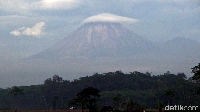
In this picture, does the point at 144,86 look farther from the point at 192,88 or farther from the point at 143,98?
the point at 192,88

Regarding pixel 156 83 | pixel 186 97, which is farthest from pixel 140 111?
pixel 156 83

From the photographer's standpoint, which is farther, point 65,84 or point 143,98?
point 65,84

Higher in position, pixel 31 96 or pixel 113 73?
pixel 113 73

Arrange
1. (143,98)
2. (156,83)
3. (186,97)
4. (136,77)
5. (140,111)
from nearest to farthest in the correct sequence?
1. (140,111)
2. (186,97)
3. (143,98)
4. (156,83)
5. (136,77)

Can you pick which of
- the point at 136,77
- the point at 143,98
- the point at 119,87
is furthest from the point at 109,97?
the point at 136,77

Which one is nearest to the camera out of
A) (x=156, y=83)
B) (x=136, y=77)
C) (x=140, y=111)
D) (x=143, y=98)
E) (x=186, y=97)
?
(x=140, y=111)

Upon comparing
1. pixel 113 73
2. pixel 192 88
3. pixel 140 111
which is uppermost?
pixel 113 73

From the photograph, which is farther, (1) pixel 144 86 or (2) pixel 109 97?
(1) pixel 144 86

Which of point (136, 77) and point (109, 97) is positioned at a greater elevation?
point (136, 77)

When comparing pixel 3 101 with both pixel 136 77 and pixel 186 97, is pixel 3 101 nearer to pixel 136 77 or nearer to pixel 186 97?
pixel 136 77
